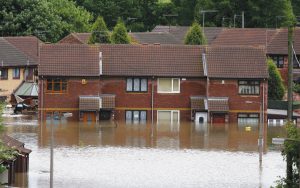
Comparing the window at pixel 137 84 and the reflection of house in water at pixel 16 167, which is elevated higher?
the window at pixel 137 84

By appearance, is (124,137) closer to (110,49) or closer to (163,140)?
(163,140)

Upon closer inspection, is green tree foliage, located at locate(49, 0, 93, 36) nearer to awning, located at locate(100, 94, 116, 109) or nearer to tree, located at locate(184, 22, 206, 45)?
tree, located at locate(184, 22, 206, 45)

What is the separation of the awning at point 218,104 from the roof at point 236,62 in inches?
67.0

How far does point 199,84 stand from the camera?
7506cm

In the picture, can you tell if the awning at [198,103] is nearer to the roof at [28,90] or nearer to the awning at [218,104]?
the awning at [218,104]

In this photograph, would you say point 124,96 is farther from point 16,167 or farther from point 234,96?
point 16,167

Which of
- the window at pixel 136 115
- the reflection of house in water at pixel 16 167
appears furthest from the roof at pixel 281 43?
the reflection of house in water at pixel 16 167

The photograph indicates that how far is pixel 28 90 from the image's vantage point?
81.4m

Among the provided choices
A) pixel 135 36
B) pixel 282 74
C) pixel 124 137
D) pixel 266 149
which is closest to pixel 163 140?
pixel 124 137

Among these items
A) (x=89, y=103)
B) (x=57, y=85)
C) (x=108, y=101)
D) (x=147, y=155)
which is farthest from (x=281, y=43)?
(x=147, y=155)

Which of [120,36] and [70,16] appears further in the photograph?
[70,16]

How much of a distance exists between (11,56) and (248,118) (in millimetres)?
22686

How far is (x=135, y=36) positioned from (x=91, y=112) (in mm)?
28403

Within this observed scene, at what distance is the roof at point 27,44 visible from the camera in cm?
9050
